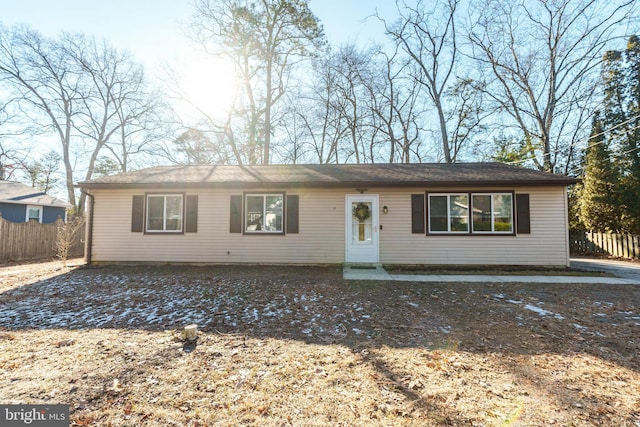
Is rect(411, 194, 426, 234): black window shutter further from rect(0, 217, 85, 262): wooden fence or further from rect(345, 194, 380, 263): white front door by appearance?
rect(0, 217, 85, 262): wooden fence

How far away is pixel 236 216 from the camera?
8.99 meters

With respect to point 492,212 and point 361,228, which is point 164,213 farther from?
point 492,212

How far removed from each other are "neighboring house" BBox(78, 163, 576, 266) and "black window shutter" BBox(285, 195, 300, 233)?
0.10ft

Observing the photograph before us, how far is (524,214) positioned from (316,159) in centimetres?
1474

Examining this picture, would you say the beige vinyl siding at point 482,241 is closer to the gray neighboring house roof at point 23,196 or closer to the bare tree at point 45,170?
the gray neighboring house roof at point 23,196

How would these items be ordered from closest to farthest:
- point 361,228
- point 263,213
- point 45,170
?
1. point 361,228
2. point 263,213
3. point 45,170

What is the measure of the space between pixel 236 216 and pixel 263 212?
0.85 metres

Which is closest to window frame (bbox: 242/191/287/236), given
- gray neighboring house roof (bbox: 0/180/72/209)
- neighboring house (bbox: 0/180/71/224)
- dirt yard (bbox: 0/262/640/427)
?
dirt yard (bbox: 0/262/640/427)

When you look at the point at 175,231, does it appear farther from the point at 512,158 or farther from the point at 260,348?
the point at 512,158

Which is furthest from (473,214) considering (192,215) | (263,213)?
(192,215)

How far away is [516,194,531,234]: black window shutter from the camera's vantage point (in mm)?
8391

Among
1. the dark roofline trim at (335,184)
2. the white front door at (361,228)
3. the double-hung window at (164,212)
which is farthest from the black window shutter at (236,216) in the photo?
the white front door at (361,228)

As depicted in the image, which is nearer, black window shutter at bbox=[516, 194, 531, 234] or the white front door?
black window shutter at bbox=[516, 194, 531, 234]

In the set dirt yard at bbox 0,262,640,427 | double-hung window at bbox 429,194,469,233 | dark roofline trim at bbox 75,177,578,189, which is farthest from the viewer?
double-hung window at bbox 429,194,469,233
